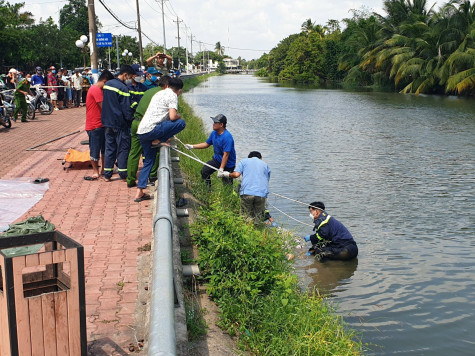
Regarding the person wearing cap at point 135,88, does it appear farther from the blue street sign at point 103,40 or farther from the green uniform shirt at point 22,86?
the blue street sign at point 103,40

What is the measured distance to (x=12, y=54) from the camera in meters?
46.4

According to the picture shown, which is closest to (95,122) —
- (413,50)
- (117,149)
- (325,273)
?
(117,149)

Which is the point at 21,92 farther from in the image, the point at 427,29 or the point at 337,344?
the point at 427,29

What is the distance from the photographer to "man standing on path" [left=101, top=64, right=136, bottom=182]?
912cm

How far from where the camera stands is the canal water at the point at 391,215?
22.6ft

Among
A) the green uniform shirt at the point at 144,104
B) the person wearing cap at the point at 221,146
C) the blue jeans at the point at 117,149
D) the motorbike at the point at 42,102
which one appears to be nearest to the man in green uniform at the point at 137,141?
the green uniform shirt at the point at 144,104

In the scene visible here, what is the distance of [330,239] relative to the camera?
347 inches

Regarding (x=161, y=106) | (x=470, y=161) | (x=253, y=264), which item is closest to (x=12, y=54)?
(x=470, y=161)

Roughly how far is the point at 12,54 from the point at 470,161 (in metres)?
39.4

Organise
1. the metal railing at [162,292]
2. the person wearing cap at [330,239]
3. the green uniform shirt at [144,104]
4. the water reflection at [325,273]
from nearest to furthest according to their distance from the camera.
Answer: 1. the metal railing at [162,292]
2. the water reflection at [325,273]
3. the green uniform shirt at [144,104]
4. the person wearing cap at [330,239]

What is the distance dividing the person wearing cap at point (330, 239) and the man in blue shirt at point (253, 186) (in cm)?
76

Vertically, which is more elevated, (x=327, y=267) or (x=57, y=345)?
(x=57, y=345)

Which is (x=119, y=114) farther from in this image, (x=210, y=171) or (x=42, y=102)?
(x=42, y=102)

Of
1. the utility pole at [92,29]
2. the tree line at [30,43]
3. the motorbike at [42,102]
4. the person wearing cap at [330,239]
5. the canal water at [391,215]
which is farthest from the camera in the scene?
the tree line at [30,43]
